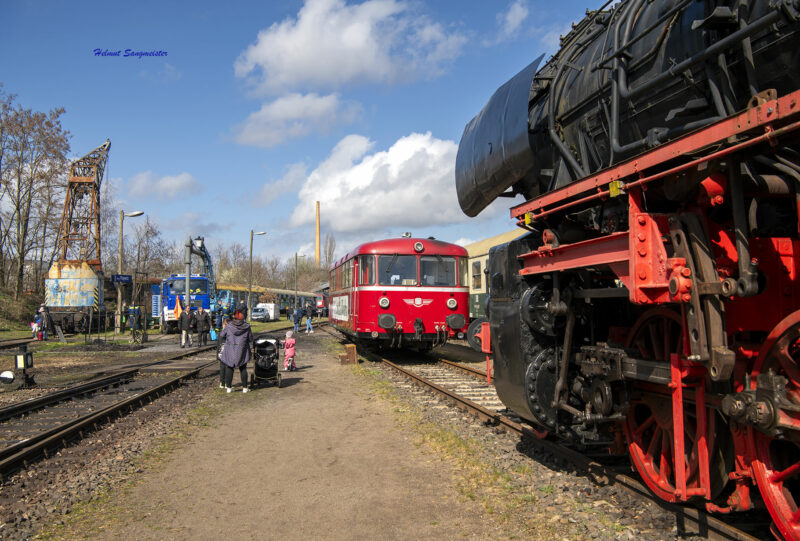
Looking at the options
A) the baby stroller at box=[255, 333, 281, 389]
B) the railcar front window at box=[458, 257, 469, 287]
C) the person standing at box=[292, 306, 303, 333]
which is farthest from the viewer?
the person standing at box=[292, 306, 303, 333]

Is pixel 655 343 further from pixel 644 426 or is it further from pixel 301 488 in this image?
pixel 301 488

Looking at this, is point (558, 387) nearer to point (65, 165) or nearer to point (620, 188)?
point (620, 188)

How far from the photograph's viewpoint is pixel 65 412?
859 cm

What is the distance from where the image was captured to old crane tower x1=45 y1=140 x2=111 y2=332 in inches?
1074

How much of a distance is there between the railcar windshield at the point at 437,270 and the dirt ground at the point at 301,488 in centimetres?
651

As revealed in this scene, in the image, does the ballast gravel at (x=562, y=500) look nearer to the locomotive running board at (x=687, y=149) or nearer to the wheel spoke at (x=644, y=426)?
the wheel spoke at (x=644, y=426)

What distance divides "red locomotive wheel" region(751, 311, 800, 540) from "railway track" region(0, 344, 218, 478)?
6.31 metres

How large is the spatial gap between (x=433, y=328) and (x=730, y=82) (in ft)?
38.2

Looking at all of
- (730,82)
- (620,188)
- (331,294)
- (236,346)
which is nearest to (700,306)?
(620,188)

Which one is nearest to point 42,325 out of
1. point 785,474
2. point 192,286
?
point 192,286

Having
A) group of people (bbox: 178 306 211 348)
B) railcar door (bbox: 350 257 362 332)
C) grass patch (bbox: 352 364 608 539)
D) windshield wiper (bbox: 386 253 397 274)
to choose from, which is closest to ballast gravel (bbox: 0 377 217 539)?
grass patch (bbox: 352 364 608 539)

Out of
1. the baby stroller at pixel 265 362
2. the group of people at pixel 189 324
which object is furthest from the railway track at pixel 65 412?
the group of people at pixel 189 324

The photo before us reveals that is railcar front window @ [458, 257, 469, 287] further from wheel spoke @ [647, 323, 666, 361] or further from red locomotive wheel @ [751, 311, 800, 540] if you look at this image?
red locomotive wheel @ [751, 311, 800, 540]

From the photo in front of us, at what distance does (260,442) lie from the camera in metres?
6.91
